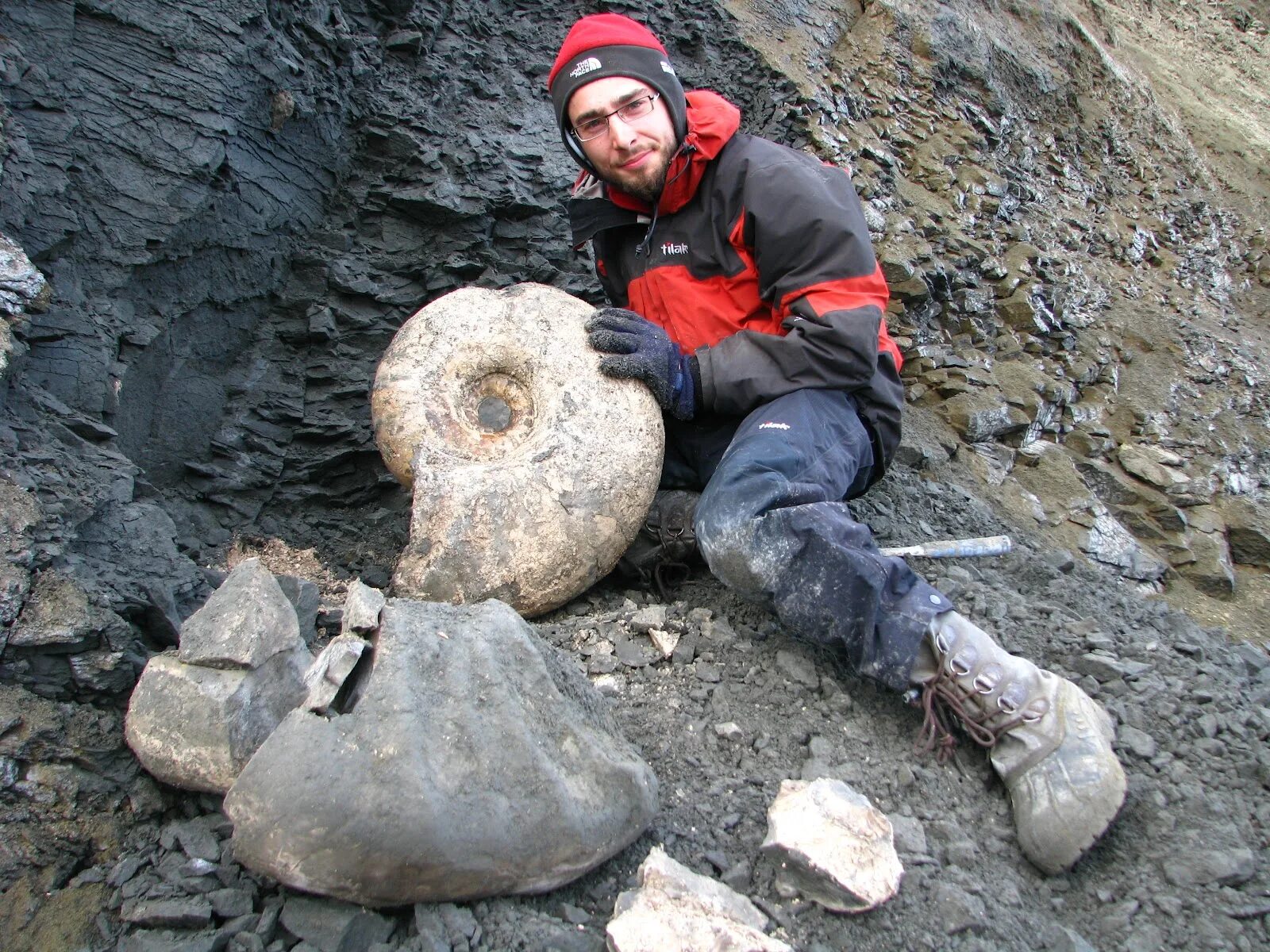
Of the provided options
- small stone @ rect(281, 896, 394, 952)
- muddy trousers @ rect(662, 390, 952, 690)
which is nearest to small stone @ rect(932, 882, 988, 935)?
muddy trousers @ rect(662, 390, 952, 690)

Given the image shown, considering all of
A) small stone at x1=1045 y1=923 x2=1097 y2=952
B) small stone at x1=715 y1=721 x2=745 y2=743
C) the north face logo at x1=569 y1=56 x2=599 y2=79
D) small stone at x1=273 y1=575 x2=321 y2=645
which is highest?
the north face logo at x1=569 y1=56 x2=599 y2=79

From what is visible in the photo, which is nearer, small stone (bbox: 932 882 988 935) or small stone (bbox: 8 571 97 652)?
small stone (bbox: 932 882 988 935)

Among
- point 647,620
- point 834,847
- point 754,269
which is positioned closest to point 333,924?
point 834,847

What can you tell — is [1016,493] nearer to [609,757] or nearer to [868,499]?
[868,499]

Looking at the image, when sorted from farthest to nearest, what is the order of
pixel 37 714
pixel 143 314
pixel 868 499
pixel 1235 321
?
1. pixel 1235 321
2. pixel 868 499
3. pixel 143 314
4. pixel 37 714

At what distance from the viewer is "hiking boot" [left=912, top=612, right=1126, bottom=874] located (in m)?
1.82

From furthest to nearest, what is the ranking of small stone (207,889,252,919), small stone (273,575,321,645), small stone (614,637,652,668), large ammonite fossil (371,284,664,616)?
large ammonite fossil (371,284,664,616), small stone (614,637,652,668), small stone (273,575,321,645), small stone (207,889,252,919)

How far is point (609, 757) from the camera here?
171 cm

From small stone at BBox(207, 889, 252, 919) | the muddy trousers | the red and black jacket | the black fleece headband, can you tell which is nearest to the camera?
small stone at BBox(207, 889, 252, 919)

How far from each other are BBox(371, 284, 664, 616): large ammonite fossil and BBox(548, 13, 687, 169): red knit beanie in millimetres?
738

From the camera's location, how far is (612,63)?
2980 mm

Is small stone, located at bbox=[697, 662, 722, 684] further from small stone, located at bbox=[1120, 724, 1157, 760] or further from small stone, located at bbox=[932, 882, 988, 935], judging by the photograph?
small stone, located at bbox=[1120, 724, 1157, 760]

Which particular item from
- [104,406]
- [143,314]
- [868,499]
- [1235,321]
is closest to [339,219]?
[143,314]

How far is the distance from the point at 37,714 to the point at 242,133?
2.59 meters
